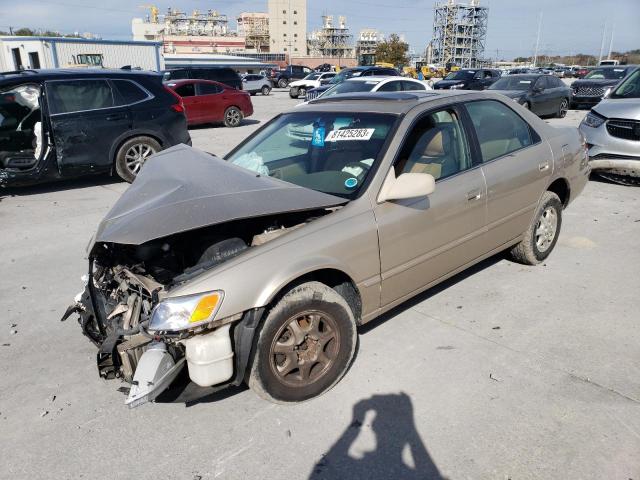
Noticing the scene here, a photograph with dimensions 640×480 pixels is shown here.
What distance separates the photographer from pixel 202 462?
245cm

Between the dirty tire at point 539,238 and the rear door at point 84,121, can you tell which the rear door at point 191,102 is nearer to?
the rear door at point 84,121

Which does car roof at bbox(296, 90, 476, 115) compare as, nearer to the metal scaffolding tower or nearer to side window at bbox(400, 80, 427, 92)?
side window at bbox(400, 80, 427, 92)

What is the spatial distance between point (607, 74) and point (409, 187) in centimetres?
2161

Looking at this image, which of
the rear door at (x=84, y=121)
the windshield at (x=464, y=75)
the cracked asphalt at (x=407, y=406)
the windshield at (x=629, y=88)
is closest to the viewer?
the cracked asphalt at (x=407, y=406)

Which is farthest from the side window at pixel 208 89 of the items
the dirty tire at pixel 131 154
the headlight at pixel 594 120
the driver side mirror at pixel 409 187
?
the driver side mirror at pixel 409 187

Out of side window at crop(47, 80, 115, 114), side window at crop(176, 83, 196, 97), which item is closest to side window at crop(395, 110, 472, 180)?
side window at crop(47, 80, 115, 114)

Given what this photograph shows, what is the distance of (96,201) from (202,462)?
226 inches

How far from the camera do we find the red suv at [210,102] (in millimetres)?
14977

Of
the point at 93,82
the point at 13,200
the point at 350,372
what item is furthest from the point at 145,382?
the point at 93,82

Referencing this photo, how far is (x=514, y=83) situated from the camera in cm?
1609

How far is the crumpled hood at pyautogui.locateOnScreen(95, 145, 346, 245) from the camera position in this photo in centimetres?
257

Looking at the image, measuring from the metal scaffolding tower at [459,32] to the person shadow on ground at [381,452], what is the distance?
377 feet

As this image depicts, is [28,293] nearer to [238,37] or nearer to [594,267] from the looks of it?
[594,267]

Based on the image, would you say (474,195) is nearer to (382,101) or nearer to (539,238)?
(382,101)
